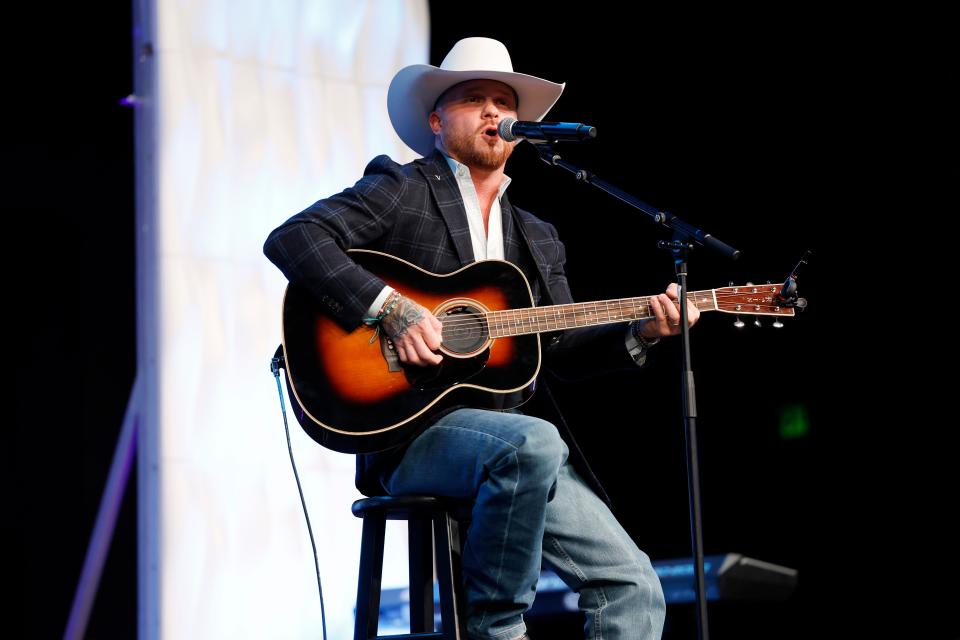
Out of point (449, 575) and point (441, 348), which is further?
point (441, 348)

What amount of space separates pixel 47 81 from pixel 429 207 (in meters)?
3.96

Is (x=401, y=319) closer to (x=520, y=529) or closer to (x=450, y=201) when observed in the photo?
(x=450, y=201)

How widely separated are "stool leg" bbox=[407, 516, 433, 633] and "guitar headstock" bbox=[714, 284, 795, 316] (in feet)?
3.73

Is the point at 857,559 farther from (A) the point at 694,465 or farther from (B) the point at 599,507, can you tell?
(A) the point at 694,465

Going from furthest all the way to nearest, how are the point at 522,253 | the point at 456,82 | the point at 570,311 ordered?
the point at 456,82
the point at 522,253
the point at 570,311

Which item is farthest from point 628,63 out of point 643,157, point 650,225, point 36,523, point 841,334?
point 36,523

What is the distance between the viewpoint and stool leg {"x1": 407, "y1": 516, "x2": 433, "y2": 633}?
2.89 m

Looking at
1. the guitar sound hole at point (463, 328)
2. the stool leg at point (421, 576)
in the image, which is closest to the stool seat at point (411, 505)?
the stool leg at point (421, 576)

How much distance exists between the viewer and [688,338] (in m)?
2.56

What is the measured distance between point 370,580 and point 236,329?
6.41 ft

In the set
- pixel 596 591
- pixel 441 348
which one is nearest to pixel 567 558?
pixel 596 591

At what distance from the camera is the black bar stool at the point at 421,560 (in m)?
2.64

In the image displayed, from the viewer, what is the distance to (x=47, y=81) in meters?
5.99

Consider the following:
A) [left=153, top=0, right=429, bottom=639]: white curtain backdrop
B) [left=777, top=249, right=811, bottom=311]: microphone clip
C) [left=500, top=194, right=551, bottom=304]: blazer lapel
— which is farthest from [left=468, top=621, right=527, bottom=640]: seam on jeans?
[left=153, top=0, right=429, bottom=639]: white curtain backdrop
